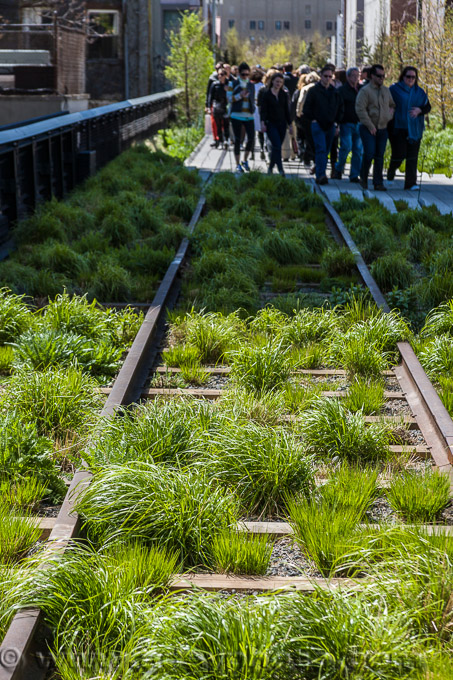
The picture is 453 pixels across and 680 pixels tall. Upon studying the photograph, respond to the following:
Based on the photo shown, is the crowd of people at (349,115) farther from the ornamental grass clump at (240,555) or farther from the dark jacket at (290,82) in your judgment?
the ornamental grass clump at (240,555)

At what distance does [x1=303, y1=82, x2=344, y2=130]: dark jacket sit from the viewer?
1544 centimetres

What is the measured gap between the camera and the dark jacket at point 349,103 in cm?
1597

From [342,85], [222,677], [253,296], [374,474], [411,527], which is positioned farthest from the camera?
[342,85]

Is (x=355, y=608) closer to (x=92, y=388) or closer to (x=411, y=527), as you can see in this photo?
(x=411, y=527)

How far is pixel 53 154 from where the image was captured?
13227 millimetres

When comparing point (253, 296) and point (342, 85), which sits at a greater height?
point (342, 85)

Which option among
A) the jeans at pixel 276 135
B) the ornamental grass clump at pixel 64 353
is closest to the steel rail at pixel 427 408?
the ornamental grass clump at pixel 64 353

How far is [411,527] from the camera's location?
11.4 feet

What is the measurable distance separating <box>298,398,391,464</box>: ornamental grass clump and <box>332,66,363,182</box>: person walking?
12.0m

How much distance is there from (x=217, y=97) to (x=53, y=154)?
903 centimetres

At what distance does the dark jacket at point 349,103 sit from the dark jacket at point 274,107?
103 cm

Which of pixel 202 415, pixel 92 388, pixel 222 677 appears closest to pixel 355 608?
pixel 222 677

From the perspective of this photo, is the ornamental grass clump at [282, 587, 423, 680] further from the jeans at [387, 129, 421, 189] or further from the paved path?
the jeans at [387, 129, 421, 189]

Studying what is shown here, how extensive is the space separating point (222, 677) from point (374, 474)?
65.5 inches
